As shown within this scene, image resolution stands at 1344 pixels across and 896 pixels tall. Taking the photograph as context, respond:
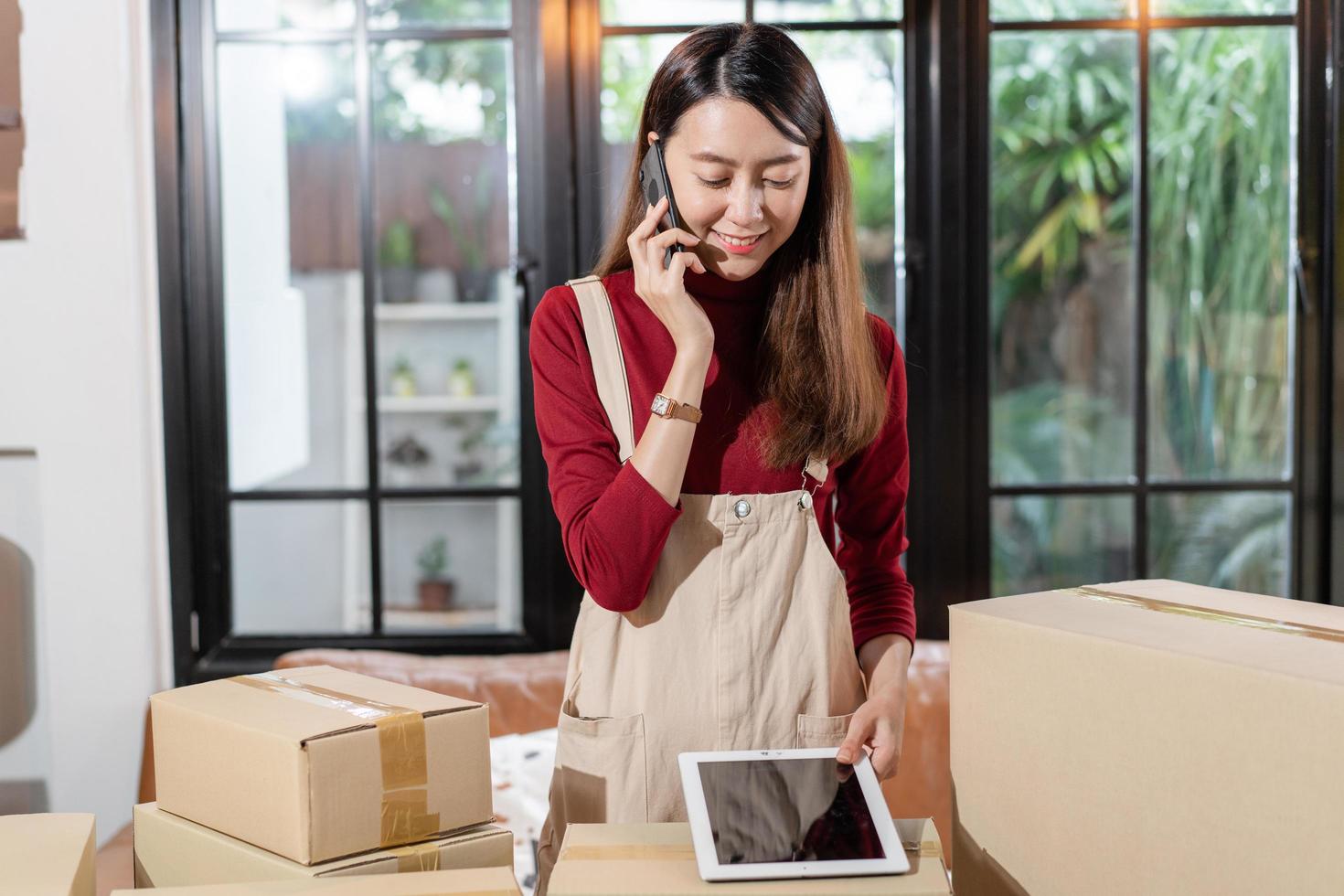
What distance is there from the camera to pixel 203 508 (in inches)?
102

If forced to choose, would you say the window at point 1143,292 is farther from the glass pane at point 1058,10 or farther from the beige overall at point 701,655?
the beige overall at point 701,655

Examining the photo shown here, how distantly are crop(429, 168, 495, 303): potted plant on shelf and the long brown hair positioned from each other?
1.36m

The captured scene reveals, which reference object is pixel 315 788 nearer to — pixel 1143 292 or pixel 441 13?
pixel 441 13

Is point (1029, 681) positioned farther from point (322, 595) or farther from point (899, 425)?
point (322, 595)

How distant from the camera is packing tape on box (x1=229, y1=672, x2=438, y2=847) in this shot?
3.10 ft

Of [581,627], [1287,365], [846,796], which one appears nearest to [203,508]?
[581,627]

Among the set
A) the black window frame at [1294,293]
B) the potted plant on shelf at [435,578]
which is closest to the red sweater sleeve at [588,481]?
the potted plant on shelf at [435,578]

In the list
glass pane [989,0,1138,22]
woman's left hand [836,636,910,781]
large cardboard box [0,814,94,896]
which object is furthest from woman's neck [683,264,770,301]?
glass pane [989,0,1138,22]

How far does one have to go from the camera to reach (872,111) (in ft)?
8.66

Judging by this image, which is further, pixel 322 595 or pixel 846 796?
pixel 322 595

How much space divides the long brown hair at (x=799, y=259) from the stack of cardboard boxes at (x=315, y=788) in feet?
1.42

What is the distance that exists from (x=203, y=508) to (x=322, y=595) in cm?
31

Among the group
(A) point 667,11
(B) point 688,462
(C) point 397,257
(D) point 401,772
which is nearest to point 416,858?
(D) point 401,772

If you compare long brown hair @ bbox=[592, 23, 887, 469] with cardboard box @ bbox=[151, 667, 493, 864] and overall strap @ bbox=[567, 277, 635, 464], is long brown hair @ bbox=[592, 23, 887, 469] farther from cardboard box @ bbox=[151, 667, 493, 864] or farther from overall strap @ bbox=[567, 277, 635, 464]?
cardboard box @ bbox=[151, 667, 493, 864]
